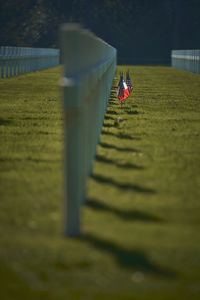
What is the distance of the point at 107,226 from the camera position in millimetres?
5660

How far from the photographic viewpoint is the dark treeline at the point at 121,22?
6762cm

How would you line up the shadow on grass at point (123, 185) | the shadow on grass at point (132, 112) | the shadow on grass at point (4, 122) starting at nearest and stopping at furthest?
the shadow on grass at point (123, 185), the shadow on grass at point (4, 122), the shadow on grass at point (132, 112)

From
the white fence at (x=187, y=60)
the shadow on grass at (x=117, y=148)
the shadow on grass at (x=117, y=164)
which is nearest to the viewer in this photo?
the shadow on grass at (x=117, y=164)

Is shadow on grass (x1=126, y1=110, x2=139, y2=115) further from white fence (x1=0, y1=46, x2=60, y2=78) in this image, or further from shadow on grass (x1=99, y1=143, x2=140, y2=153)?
white fence (x1=0, y1=46, x2=60, y2=78)

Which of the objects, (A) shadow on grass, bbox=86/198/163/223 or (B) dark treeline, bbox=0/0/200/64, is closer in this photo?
(A) shadow on grass, bbox=86/198/163/223

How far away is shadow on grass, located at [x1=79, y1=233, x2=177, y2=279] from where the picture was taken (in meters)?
4.66

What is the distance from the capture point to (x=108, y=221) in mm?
5805

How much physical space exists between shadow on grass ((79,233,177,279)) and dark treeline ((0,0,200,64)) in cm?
6006

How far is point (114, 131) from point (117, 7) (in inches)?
2430

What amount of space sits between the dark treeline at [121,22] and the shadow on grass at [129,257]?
60.1 metres

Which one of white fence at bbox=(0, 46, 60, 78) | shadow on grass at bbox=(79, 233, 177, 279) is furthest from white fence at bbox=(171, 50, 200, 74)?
shadow on grass at bbox=(79, 233, 177, 279)

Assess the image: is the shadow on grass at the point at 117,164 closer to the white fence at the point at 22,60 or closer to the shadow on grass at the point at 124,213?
the shadow on grass at the point at 124,213

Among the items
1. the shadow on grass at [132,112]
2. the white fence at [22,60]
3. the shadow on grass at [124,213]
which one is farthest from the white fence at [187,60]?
the shadow on grass at [124,213]

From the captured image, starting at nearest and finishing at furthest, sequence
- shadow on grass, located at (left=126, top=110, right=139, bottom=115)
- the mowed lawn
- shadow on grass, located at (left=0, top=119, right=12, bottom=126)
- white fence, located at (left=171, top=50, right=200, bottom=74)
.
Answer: the mowed lawn → shadow on grass, located at (left=0, top=119, right=12, bottom=126) → shadow on grass, located at (left=126, top=110, right=139, bottom=115) → white fence, located at (left=171, top=50, right=200, bottom=74)
